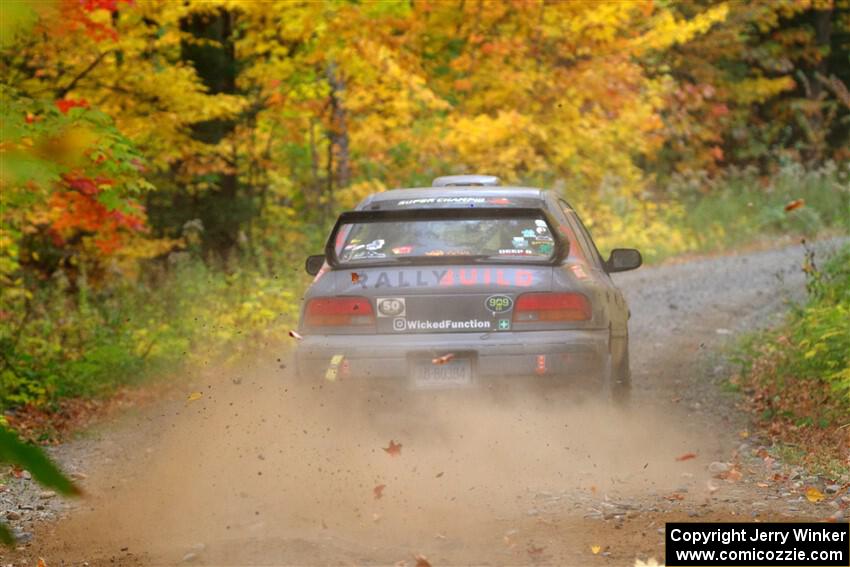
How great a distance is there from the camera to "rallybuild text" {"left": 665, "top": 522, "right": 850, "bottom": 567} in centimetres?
486

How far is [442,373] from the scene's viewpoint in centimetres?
700

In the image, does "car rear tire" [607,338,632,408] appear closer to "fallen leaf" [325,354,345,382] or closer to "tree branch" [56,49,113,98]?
"fallen leaf" [325,354,345,382]

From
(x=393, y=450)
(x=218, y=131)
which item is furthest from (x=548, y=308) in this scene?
(x=218, y=131)

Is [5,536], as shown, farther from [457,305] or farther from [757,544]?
[457,305]

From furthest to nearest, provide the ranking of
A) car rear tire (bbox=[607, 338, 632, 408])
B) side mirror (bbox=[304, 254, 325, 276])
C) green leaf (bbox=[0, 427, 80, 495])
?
side mirror (bbox=[304, 254, 325, 276]) → car rear tire (bbox=[607, 338, 632, 408]) → green leaf (bbox=[0, 427, 80, 495])

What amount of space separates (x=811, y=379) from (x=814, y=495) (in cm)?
328

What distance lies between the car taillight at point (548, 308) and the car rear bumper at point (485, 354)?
3.4 inches

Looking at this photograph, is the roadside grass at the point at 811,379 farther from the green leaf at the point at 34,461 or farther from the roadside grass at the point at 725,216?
the roadside grass at the point at 725,216

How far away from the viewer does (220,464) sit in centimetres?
733

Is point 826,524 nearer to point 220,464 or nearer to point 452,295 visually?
point 452,295

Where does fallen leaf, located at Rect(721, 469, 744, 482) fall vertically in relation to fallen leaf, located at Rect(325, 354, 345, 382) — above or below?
below

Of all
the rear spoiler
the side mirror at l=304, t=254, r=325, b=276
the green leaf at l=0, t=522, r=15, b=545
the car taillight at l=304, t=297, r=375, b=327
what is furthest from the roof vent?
the green leaf at l=0, t=522, r=15, b=545

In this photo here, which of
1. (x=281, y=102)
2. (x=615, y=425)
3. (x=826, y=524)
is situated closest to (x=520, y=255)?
(x=615, y=425)

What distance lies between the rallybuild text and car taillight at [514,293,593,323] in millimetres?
1815
